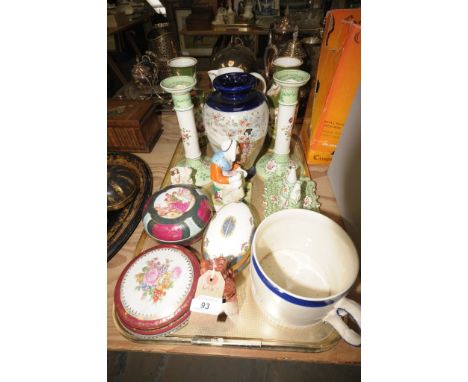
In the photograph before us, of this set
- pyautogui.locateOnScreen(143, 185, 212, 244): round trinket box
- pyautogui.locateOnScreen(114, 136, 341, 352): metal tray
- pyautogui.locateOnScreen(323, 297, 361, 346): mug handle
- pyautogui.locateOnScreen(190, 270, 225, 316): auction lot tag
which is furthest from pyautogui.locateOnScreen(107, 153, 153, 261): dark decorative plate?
pyautogui.locateOnScreen(323, 297, 361, 346): mug handle

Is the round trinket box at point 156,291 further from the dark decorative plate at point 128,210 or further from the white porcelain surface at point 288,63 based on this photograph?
the white porcelain surface at point 288,63

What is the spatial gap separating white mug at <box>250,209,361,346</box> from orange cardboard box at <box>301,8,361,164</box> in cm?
38

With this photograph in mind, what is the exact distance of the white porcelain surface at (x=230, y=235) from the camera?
58 centimetres

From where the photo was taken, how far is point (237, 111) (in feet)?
2.29

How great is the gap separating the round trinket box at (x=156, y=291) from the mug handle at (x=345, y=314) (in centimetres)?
27

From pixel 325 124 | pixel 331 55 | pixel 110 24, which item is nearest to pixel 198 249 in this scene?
pixel 325 124

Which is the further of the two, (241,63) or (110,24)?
(110,24)

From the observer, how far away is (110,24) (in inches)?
75.5

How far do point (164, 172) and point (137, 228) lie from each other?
250 mm

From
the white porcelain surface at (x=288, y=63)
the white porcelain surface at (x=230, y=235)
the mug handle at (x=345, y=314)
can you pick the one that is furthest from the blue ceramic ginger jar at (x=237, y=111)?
the mug handle at (x=345, y=314)

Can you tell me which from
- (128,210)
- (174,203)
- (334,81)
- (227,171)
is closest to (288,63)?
(334,81)

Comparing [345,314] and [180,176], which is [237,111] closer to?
[180,176]

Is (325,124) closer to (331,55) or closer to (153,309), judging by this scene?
(331,55)

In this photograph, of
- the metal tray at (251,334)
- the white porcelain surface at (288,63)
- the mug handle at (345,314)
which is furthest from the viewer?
the white porcelain surface at (288,63)
